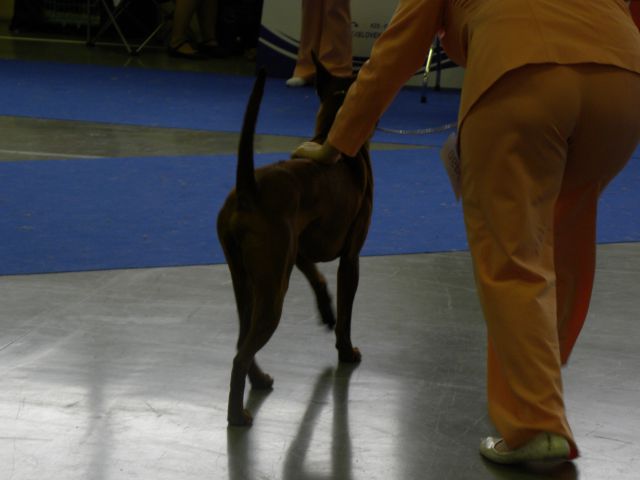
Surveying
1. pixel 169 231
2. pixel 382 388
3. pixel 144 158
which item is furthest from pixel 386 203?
pixel 382 388

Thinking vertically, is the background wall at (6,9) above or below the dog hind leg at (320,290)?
below

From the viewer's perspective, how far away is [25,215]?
4.88 metres

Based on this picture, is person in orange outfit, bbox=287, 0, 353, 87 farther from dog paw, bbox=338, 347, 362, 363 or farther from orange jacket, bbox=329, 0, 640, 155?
orange jacket, bbox=329, 0, 640, 155

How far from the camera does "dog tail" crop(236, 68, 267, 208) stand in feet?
8.73

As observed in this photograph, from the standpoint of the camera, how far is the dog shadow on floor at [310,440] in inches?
103

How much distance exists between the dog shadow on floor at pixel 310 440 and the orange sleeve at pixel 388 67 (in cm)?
72

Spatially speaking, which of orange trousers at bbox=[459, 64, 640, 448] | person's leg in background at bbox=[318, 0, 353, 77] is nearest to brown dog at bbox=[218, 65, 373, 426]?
orange trousers at bbox=[459, 64, 640, 448]

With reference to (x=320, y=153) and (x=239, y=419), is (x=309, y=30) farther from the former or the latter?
(x=239, y=419)

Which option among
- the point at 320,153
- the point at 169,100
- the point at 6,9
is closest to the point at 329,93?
the point at 320,153

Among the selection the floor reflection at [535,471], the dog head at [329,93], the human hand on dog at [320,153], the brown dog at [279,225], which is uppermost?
the dog head at [329,93]

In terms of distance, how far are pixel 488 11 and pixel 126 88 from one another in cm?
654

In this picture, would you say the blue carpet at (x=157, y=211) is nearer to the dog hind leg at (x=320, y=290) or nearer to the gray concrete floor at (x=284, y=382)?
the gray concrete floor at (x=284, y=382)

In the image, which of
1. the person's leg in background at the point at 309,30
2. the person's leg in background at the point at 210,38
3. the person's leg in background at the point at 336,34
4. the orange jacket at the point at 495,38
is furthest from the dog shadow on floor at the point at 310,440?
the person's leg in background at the point at 210,38

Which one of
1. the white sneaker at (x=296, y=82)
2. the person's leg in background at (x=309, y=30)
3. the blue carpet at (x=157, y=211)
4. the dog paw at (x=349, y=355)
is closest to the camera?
the dog paw at (x=349, y=355)
